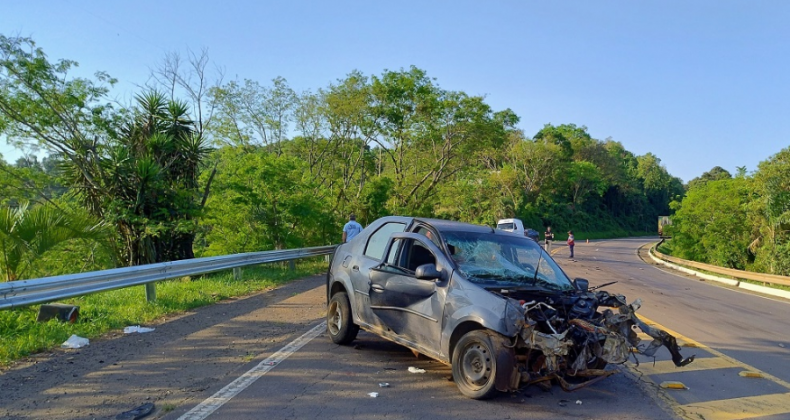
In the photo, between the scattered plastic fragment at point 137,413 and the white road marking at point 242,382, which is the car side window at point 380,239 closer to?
the white road marking at point 242,382

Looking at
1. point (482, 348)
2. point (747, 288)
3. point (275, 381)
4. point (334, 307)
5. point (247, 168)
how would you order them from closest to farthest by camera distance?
point (482, 348), point (275, 381), point (334, 307), point (247, 168), point (747, 288)

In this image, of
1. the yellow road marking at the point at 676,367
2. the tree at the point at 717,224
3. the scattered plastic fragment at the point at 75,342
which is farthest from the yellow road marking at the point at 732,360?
the tree at the point at 717,224

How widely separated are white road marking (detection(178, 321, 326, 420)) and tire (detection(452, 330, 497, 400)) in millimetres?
2100

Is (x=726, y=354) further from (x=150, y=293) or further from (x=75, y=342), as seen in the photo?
(x=150, y=293)

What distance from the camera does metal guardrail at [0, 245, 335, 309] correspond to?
6.96m

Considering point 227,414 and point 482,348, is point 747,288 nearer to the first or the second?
point 482,348

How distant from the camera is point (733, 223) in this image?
33.7 metres

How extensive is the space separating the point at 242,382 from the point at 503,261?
10.1ft

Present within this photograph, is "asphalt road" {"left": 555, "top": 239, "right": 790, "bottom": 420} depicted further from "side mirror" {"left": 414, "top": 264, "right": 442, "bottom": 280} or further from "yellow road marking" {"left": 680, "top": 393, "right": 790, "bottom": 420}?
"side mirror" {"left": 414, "top": 264, "right": 442, "bottom": 280}

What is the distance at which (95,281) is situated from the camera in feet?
28.1

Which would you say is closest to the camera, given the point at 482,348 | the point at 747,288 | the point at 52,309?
the point at 482,348

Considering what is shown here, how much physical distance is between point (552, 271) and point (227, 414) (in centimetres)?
390

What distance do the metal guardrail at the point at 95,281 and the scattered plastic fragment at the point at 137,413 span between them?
124 inches

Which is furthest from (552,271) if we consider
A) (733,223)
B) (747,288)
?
(733,223)
